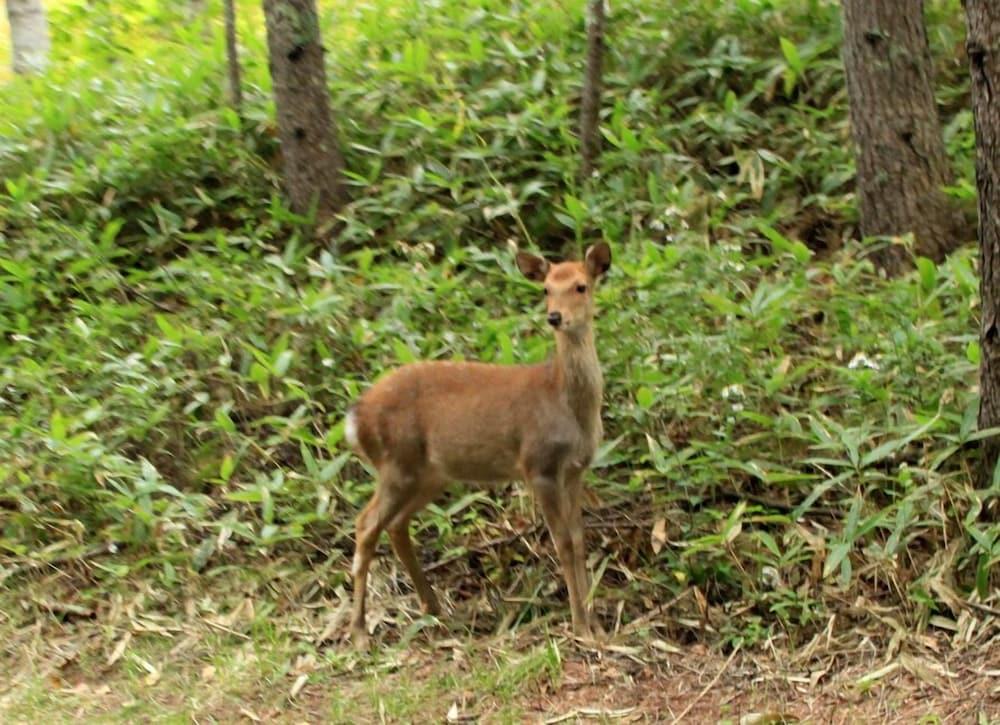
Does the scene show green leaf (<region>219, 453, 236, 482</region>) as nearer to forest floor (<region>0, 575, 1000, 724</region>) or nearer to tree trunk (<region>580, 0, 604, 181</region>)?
forest floor (<region>0, 575, 1000, 724</region>)

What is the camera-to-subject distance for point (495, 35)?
10711mm

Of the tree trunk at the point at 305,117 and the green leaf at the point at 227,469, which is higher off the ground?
the tree trunk at the point at 305,117

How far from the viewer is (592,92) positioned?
9312mm

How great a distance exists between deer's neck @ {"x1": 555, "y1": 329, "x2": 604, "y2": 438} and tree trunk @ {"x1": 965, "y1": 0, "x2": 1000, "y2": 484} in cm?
165

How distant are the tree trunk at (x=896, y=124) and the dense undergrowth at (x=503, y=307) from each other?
0.23 meters

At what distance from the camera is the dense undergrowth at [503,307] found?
6531 mm

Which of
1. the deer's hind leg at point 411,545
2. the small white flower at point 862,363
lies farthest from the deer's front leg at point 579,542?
the small white flower at point 862,363

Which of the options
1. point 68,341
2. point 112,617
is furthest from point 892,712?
point 68,341

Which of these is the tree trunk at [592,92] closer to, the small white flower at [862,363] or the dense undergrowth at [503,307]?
the dense undergrowth at [503,307]

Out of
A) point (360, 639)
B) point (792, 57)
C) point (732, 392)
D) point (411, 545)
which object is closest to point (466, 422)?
point (411, 545)

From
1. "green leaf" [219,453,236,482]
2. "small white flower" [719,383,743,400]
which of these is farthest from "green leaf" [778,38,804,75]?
"green leaf" [219,453,236,482]

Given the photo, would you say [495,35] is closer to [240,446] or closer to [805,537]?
[240,446]

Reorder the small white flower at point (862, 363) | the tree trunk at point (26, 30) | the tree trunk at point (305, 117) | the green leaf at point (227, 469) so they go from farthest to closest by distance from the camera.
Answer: the tree trunk at point (26, 30), the tree trunk at point (305, 117), the green leaf at point (227, 469), the small white flower at point (862, 363)

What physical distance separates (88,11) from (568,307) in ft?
29.3
